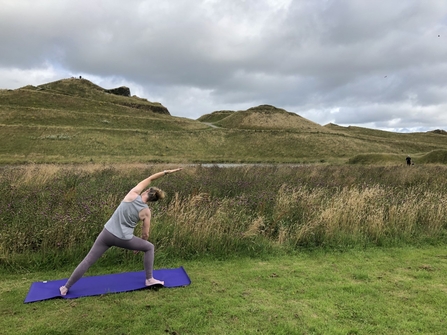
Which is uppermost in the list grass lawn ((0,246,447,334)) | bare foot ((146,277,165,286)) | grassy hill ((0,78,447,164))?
grassy hill ((0,78,447,164))

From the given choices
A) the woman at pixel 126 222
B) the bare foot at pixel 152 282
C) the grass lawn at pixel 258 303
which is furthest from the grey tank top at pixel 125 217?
the grass lawn at pixel 258 303

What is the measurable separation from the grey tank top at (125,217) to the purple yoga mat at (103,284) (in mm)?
1052

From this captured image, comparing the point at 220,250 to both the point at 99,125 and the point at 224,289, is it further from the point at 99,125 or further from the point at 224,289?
the point at 99,125

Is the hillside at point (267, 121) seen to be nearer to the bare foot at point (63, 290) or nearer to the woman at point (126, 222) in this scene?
the woman at point (126, 222)

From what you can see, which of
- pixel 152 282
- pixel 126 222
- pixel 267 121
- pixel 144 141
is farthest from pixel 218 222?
pixel 267 121

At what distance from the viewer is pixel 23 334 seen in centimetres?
382

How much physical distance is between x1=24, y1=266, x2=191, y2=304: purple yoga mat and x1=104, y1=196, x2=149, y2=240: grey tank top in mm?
1052

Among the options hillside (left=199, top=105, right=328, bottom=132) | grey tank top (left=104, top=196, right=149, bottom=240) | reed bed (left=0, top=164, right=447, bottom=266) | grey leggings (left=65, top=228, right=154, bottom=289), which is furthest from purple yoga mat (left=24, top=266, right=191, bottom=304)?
hillside (left=199, top=105, right=328, bottom=132)

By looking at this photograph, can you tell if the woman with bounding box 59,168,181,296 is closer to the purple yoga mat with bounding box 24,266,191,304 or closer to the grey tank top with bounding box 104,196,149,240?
the grey tank top with bounding box 104,196,149,240

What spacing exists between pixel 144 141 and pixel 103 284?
53.9m

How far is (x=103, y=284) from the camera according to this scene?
17.3 feet

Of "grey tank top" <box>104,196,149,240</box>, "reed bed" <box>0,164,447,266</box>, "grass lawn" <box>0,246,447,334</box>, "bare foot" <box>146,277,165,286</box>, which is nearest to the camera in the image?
"grass lawn" <box>0,246,447,334</box>

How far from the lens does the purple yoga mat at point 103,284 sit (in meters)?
4.87

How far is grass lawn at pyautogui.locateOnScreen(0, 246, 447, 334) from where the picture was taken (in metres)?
4.05
